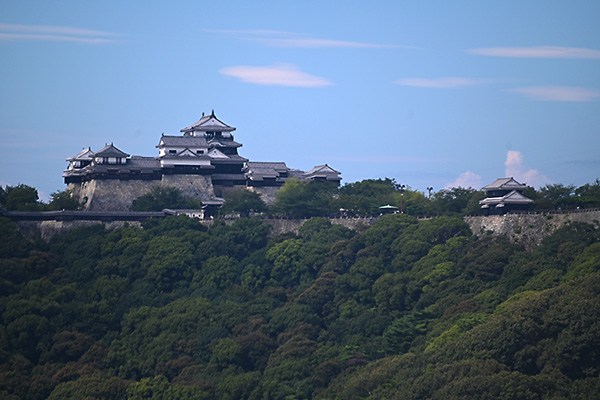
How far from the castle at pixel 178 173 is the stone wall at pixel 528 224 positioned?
18.3 metres

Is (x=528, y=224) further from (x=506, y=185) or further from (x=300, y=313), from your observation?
(x=300, y=313)

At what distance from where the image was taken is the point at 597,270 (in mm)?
46500

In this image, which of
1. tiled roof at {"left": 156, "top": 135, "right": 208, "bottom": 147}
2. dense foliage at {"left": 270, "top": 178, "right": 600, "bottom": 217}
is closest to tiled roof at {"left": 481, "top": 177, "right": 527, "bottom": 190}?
dense foliage at {"left": 270, "top": 178, "right": 600, "bottom": 217}

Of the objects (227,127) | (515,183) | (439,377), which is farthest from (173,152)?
(439,377)

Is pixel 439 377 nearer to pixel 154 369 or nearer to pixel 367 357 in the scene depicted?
pixel 367 357

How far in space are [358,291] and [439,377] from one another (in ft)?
48.6

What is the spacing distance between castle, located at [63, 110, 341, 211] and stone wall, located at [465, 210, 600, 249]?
→ 18279 millimetres

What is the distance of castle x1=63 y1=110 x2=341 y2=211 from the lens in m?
68.4

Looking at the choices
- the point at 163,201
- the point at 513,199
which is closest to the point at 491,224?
the point at 513,199

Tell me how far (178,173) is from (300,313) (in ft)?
60.3

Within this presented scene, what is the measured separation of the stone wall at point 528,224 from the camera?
5241 cm

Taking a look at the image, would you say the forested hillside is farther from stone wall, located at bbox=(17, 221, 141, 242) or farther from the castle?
the castle

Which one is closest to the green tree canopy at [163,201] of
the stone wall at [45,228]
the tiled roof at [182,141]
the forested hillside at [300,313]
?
the forested hillside at [300,313]

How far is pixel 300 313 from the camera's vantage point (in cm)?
5588
